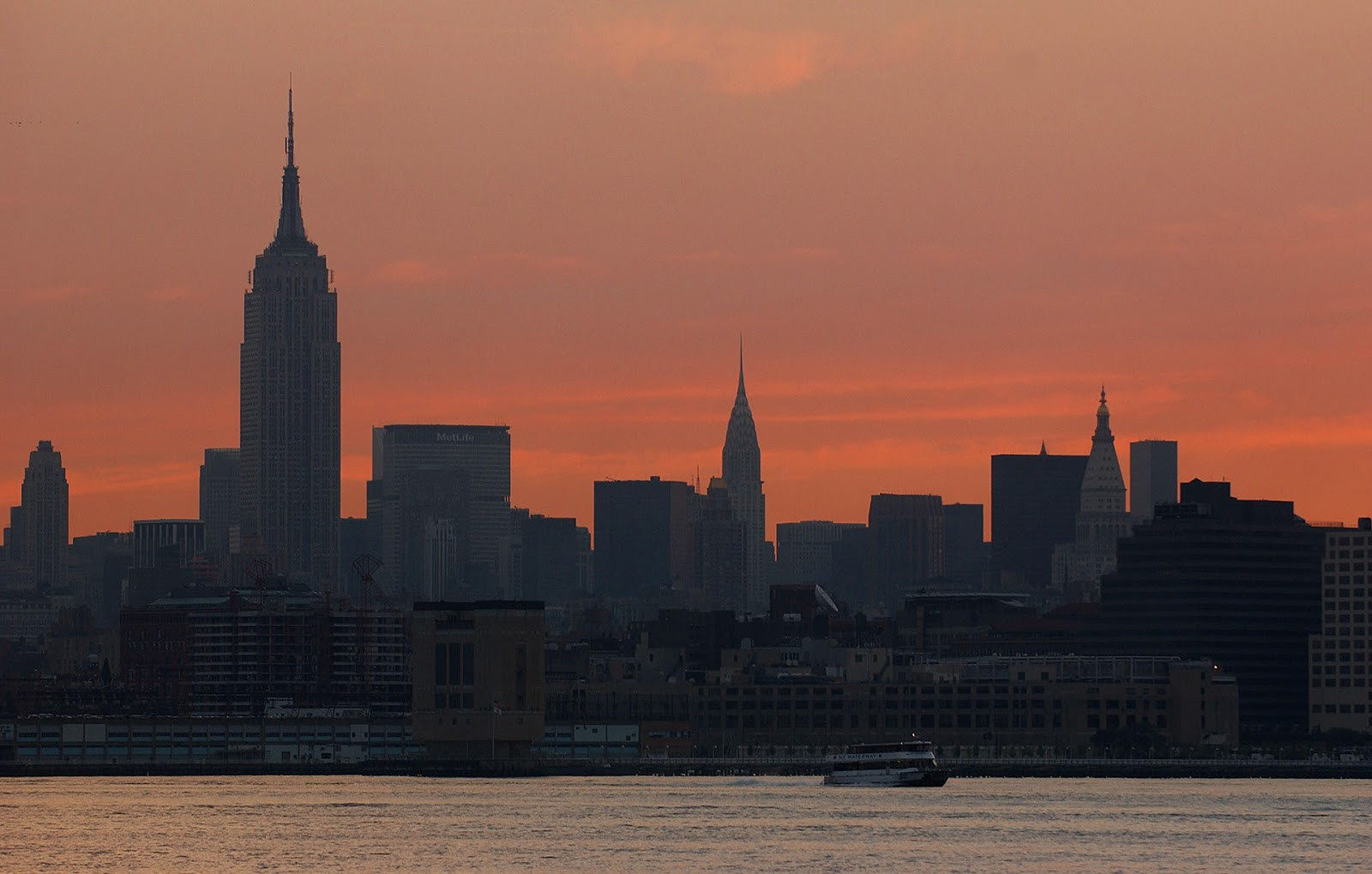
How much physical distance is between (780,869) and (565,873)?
41.0 ft

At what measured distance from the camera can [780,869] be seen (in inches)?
7830

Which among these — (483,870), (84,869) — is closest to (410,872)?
(483,870)

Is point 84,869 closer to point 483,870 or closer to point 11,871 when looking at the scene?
point 11,871

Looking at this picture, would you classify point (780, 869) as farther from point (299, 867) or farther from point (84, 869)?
point (84, 869)

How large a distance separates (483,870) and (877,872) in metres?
22.9

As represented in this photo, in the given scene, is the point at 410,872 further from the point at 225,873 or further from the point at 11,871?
the point at 11,871

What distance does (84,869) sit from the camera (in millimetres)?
198500

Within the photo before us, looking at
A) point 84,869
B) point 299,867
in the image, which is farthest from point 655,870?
point 84,869

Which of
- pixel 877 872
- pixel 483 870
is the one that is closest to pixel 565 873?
pixel 483 870

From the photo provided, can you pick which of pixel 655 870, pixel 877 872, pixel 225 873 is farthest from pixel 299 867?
pixel 877 872

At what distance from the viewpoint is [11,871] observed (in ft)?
643

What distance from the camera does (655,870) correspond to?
199500 millimetres

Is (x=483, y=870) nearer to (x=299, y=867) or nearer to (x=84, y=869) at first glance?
(x=299, y=867)

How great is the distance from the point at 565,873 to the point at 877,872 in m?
18.1
